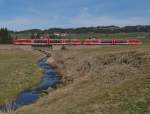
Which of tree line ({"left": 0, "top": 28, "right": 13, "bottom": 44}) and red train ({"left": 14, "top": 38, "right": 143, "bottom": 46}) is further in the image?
tree line ({"left": 0, "top": 28, "right": 13, "bottom": 44})

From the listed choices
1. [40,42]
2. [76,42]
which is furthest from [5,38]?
[76,42]

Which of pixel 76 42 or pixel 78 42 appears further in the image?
pixel 78 42

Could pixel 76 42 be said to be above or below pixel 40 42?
above

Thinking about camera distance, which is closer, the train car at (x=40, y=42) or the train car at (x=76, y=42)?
the train car at (x=76, y=42)

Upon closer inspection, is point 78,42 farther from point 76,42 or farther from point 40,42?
point 40,42

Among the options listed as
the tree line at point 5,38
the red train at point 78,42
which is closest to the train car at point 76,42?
the red train at point 78,42

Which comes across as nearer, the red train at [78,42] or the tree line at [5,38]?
the red train at [78,42]

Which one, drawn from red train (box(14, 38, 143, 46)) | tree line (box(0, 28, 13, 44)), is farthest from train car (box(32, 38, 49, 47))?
tree line (box(0, 28, 13, 44))

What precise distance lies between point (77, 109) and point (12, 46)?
138590 millimetres

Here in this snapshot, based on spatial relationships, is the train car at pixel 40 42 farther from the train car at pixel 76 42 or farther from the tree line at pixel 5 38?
the tree line at pixel 5 38

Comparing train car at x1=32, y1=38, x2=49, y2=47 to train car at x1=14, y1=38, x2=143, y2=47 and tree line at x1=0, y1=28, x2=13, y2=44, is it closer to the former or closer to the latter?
train car at x1=14, y1=38, x2=143, y2=47

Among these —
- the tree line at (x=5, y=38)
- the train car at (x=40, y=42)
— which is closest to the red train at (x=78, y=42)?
the train car at (x=40, y=42)

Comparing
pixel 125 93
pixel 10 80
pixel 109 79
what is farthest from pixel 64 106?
pixel 10 80

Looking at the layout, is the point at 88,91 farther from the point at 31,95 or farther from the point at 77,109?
the point at 31,95
